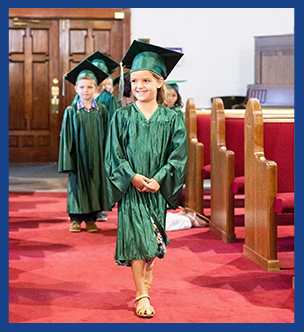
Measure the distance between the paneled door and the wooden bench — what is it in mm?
5961

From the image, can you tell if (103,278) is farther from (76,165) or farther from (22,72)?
(22,72)

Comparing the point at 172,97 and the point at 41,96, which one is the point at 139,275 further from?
the point at 41,96

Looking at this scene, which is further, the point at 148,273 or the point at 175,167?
the point at 148,273

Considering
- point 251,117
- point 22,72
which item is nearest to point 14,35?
point 22,72

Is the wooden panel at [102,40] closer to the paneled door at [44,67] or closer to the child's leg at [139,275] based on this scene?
the paneled door at [44,67]

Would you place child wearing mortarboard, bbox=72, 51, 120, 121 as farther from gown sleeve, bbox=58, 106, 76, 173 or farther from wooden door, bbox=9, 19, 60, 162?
wooden door, bbox=9, 19, 60, 162

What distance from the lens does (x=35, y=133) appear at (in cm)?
1122

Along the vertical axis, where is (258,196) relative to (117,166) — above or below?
below

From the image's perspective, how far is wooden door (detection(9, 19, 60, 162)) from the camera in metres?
11.0

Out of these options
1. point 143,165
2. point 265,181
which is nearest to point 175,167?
point 143,165

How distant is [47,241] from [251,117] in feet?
6.53

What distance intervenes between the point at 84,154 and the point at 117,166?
2363 mm

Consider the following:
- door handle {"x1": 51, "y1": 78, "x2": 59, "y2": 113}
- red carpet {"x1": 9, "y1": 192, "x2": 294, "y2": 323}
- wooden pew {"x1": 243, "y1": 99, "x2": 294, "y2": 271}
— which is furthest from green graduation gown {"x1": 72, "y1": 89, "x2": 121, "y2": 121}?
door handle {"x1": 51, "y1": 78, "x2": 59, "y2": 113}

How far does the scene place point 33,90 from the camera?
11.2 m
